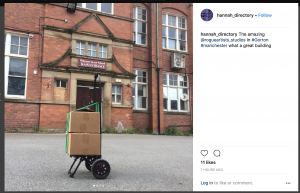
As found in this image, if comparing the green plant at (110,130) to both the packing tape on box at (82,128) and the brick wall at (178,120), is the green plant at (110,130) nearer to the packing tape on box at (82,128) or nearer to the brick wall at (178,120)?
the brick wall at (178,120)

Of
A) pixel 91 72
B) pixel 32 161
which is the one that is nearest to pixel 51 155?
pixel 32 161

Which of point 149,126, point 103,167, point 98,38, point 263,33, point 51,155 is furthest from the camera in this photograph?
point 149,126

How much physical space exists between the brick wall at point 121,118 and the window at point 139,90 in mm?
1235

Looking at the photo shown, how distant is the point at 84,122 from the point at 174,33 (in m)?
13.3

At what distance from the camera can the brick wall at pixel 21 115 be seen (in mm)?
9938

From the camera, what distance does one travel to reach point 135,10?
574 inches

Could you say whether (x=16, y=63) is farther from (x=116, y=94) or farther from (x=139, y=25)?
(x=139, y=25)

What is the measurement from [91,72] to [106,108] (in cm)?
194

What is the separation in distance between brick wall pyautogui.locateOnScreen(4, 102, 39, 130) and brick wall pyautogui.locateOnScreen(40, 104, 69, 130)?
0.89 feet

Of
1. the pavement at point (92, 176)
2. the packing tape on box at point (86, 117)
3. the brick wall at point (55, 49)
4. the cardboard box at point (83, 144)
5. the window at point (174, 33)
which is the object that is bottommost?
the pavement at point (92, 176)

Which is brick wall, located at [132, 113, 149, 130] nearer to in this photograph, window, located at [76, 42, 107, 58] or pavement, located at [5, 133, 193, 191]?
window, located at [76, 42, 107, 58]

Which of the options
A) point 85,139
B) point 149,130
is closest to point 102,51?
point 149,130

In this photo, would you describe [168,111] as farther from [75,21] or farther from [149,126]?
[75,21]

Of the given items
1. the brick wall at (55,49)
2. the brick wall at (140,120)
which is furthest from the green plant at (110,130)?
the brick wall at (55,49)
